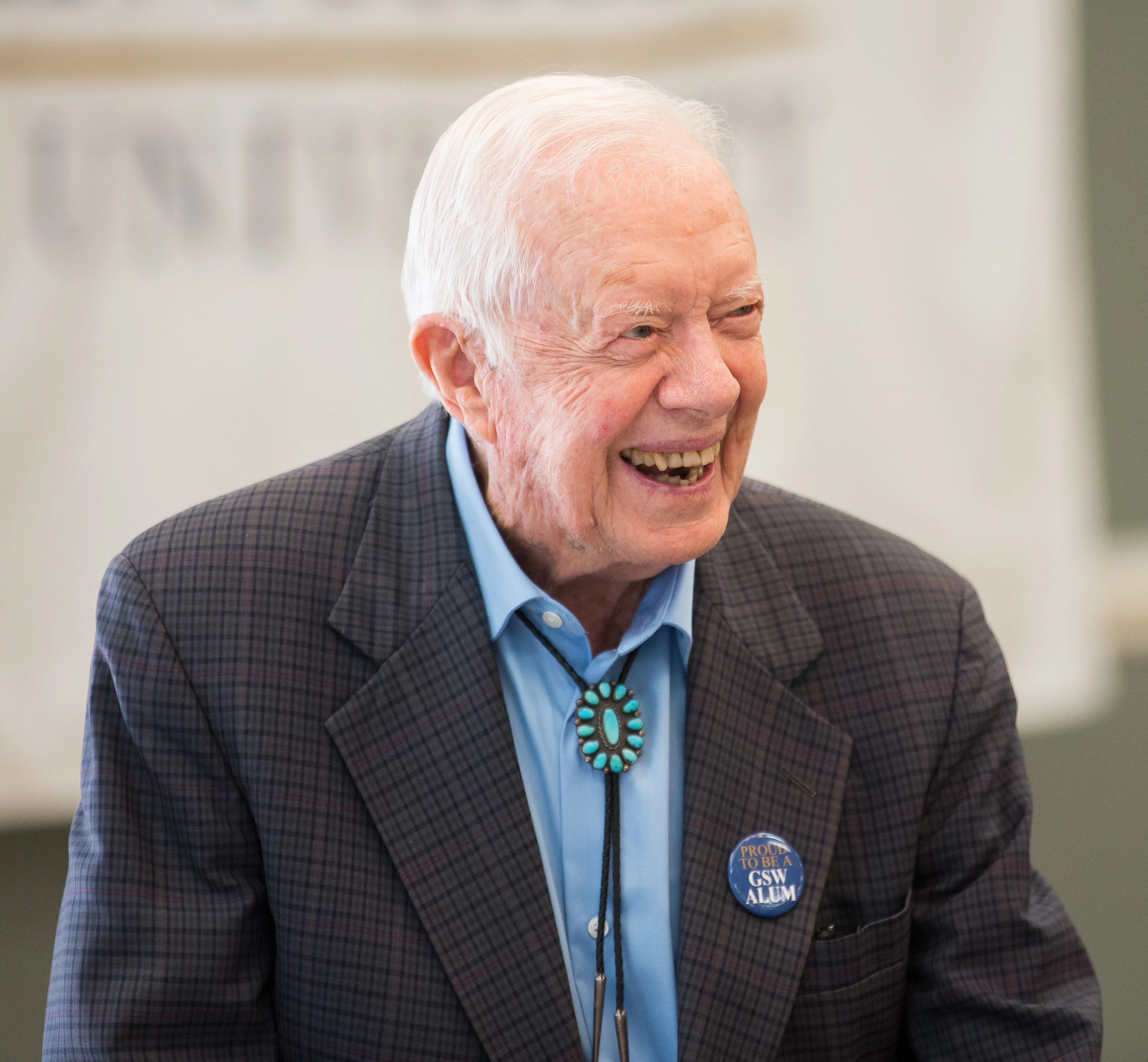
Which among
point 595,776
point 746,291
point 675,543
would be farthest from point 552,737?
point 746,291

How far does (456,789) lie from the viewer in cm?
135

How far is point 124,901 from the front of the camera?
1.29m

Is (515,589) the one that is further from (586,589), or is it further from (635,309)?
(635,309)

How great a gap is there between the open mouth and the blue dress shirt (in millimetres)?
165

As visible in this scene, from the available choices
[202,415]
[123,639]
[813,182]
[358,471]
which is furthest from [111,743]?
[813,182]

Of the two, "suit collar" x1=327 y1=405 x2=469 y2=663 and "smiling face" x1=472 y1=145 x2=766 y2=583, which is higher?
"smiling face" x1=472 y1=145 x2=766 y2=583

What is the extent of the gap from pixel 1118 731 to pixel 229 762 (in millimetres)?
2382

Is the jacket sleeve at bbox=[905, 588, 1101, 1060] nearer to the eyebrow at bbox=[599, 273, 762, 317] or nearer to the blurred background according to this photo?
the eyebrow at bbox=[599, 273, 762, 317]

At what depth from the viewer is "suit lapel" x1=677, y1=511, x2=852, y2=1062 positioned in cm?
136

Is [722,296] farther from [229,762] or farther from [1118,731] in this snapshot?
[1118,731]

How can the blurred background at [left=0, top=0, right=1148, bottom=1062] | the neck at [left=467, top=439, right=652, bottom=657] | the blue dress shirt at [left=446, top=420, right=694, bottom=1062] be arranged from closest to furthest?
the blue dress shirt at [left=446, top=420, right=694, bottom=1062] < the neck at [left=467, top=439, right=652, bottom=657] < the blurred background at [left=0, top=0, right=1148, bottom=1062]

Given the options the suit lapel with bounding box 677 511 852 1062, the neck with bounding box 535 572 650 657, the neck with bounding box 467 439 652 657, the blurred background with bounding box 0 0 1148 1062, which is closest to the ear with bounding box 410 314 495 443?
the neck with bounding box 467 439 652 657

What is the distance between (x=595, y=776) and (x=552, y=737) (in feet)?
0.23

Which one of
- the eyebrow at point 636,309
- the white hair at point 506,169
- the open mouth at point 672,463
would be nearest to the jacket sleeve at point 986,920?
the open mouth at point 672,463
